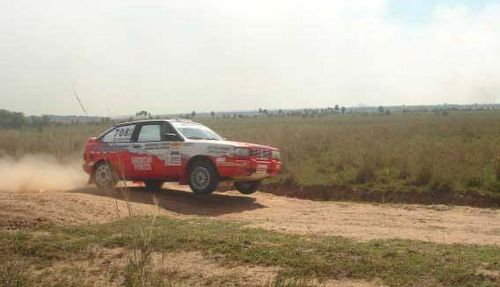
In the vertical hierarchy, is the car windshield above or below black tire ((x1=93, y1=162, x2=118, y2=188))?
above

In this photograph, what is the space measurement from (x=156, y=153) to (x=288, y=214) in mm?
3554

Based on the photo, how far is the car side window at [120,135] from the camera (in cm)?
1348

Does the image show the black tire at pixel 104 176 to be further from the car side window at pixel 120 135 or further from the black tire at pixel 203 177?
the black tire at pixel 203 177

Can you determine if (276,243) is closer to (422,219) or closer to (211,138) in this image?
(422,219)

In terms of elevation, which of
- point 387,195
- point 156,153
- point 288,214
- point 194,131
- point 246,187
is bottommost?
point 387,195

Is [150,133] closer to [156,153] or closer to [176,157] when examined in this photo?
[156,153]

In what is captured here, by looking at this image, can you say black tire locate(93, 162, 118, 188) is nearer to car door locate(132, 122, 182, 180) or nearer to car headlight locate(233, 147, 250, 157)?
car door locate(132, 122, 182, 180)

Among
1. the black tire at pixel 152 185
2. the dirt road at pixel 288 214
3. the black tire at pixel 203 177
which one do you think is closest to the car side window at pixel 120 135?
the black tire at pixel 152 185

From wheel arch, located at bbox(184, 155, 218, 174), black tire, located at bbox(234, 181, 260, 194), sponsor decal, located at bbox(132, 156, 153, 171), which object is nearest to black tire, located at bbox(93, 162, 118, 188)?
sponsor decal, located at bbox(132, 156, 153, 171)

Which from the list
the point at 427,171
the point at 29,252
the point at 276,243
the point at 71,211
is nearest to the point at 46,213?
the point at 71,211

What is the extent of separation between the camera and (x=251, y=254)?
710 cm

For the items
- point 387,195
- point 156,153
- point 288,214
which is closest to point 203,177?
point 156,153

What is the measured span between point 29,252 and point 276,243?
132 inches

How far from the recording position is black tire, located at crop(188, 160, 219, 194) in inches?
474
